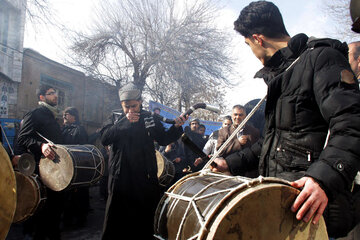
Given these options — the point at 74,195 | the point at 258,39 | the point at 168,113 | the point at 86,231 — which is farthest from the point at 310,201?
the point at 168,113

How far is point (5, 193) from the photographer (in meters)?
1.41

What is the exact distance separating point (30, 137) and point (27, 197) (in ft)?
2.85

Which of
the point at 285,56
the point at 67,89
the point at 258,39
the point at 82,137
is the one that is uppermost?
the point at 67,89

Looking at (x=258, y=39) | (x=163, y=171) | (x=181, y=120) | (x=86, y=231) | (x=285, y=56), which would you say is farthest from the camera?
(x=163, y=171)

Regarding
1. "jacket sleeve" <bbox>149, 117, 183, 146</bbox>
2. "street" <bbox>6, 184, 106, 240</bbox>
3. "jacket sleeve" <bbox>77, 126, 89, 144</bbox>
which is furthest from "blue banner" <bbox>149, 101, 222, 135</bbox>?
"jacket sleeve" <bbox>149, 117, 183, 146</bbox>

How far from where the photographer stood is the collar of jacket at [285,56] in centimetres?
160

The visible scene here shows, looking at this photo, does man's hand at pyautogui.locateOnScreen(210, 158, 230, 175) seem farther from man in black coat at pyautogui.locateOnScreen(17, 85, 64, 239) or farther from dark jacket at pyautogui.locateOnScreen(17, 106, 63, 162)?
dark jacket at pyautogui.locateOnScreen(17, 106, 63, 162)

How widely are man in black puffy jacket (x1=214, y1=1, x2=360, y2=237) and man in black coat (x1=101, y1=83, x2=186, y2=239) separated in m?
2.02

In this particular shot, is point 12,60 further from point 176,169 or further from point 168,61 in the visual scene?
point 176,169

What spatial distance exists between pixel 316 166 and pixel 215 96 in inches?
761

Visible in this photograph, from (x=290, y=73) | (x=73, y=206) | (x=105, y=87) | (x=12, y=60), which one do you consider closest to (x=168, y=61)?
Result: (x=105, y=87)

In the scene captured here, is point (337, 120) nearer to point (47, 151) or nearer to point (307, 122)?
point (307, 122)

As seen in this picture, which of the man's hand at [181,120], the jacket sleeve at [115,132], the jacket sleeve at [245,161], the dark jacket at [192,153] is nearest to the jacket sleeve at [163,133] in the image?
the man's hand at [181,120]

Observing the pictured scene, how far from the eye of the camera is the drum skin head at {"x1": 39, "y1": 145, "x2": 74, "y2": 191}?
12.7 ft
